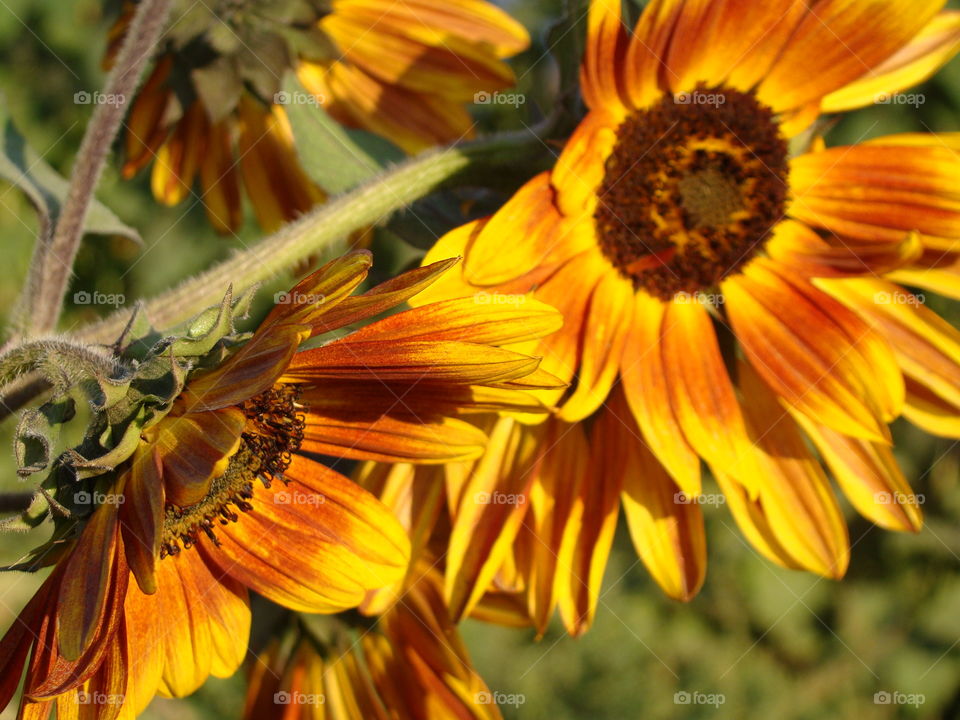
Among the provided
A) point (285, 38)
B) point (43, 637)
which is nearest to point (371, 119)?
point (285, 38)

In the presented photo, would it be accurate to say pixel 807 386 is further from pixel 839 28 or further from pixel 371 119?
pixel 371 119

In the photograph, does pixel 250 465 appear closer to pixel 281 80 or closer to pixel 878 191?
pixel 281 80

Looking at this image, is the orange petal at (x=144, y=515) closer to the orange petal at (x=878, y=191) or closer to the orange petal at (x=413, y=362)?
the orange petal at (x=413, y=362)
